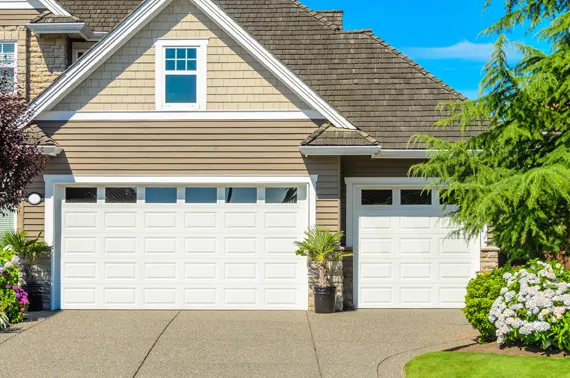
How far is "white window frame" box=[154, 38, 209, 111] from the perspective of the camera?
503 inches

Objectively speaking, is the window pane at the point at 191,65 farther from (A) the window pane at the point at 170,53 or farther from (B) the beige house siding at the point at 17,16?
(B) the beige house siding at the point at 17,16

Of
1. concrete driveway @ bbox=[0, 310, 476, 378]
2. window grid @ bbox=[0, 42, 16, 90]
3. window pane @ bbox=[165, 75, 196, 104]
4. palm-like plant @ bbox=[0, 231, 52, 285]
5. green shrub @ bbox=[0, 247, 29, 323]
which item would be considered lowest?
concrete driveway @ bbox=[0, 310, 476, 378]

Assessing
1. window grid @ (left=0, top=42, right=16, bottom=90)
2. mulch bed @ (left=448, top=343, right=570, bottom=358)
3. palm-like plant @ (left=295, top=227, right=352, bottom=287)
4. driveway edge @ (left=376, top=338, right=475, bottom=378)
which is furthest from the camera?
window grid @ (left=0, top=42, right=16, bottom=90)

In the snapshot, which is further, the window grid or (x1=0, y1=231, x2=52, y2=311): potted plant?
the window grid

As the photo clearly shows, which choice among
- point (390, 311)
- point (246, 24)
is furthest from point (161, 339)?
point (246, 24)

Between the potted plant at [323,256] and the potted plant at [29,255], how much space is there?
5.01 m

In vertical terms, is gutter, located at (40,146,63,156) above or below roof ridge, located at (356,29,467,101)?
below

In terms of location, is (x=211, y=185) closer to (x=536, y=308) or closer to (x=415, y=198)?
(x=415, y=198)

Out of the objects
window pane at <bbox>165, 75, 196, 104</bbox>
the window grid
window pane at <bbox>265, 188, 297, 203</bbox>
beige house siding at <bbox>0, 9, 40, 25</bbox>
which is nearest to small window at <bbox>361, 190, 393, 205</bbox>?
window pane at <bbox>265, 188, 297, 203</bbox>

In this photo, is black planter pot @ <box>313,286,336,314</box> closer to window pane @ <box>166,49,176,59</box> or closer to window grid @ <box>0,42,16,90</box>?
window pane @ <box>166,49,176,59</box>

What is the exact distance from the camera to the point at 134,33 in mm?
12617

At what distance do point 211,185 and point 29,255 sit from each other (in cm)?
373

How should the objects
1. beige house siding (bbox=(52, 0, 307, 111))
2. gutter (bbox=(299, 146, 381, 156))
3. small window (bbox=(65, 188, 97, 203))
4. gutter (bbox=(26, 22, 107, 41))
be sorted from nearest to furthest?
gutter (bbox=(299, 146, 381, 156)) < beige house siding (bbox=(52, 0, 307, 111)) < small window (bbox=(65, 188, 97, 203)) < gutter (bbox=(26, 22, 107, 41))

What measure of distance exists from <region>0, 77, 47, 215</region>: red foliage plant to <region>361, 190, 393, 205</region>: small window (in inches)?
248
